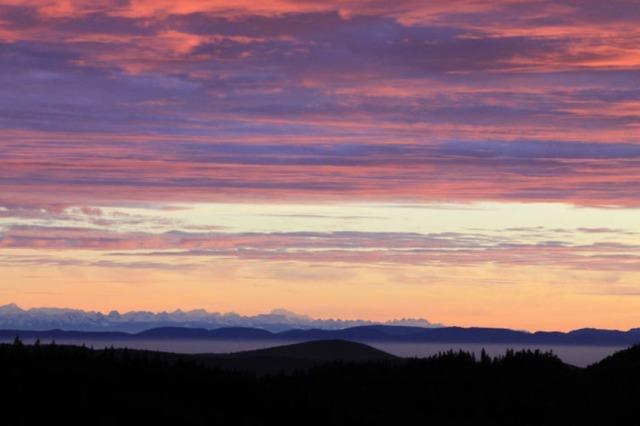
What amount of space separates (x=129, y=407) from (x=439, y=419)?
722 cm

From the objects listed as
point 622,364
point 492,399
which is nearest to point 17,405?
point 492,399

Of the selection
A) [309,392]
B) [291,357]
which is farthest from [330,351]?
[309,392]

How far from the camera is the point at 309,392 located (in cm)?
2509

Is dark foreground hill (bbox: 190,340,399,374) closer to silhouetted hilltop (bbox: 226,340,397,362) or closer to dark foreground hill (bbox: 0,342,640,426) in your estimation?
silhouetted hilltop (bbox: 226,340,397,362)

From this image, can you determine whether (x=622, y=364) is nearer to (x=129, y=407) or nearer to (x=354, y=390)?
(x=354, y=390)

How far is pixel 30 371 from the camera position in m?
21.7

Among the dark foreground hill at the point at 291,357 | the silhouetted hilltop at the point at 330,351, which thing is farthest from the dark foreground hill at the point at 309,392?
the silhouetted hilltop at the point at 330,351

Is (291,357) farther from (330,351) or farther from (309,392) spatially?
(309,392)

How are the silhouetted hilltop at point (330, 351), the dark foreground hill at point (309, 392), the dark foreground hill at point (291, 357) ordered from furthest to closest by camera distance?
the silhouetted hilltop at point (330, 351) < the dark foreground hill at point (291, 357) < the dark foreground hill at point (309, 392)

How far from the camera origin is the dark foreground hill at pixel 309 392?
20.7 metres

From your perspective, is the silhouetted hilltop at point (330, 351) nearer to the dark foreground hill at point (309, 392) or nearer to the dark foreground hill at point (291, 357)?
the dark foreground hill at point (291, 357)

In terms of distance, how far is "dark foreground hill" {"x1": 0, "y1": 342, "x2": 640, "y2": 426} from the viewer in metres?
20.7

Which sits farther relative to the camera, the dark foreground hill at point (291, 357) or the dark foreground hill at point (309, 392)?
the dark foreground hill at point (291, 357)

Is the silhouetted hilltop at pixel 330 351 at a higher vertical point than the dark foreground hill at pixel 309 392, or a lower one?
higher
